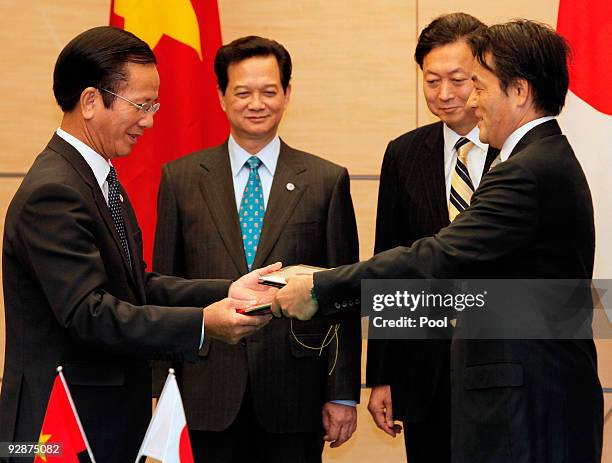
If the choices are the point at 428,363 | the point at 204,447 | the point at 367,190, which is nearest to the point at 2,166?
the point at 367,190

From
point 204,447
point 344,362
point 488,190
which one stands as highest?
point 488,190

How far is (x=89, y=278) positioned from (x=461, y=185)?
1443 mm

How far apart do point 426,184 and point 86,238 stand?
1386 mm

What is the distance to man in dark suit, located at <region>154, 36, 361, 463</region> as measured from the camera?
3.43m

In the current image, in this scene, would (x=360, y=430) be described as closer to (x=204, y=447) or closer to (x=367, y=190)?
(x=367, y=190)

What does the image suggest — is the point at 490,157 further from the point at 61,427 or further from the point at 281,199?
the point at 61,427

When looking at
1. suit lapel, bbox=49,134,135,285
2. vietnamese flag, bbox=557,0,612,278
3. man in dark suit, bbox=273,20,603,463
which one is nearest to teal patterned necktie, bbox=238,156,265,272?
man in dark suit, bbox=273,20,603,463

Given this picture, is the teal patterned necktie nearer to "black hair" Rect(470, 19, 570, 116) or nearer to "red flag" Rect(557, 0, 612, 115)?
"black hair" Rect(470, 19, 570, 116)

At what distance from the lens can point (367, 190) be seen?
4.85 meters

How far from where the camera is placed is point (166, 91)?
A: 4.17 m

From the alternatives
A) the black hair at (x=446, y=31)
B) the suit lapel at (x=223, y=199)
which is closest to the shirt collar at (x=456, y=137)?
the black hair at (x=446, y=31)

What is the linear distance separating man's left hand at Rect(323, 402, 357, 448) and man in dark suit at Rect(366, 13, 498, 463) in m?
0.11

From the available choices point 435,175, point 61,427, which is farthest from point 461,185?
point 61,427

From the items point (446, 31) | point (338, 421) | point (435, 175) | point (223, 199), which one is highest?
point (446, 31)
